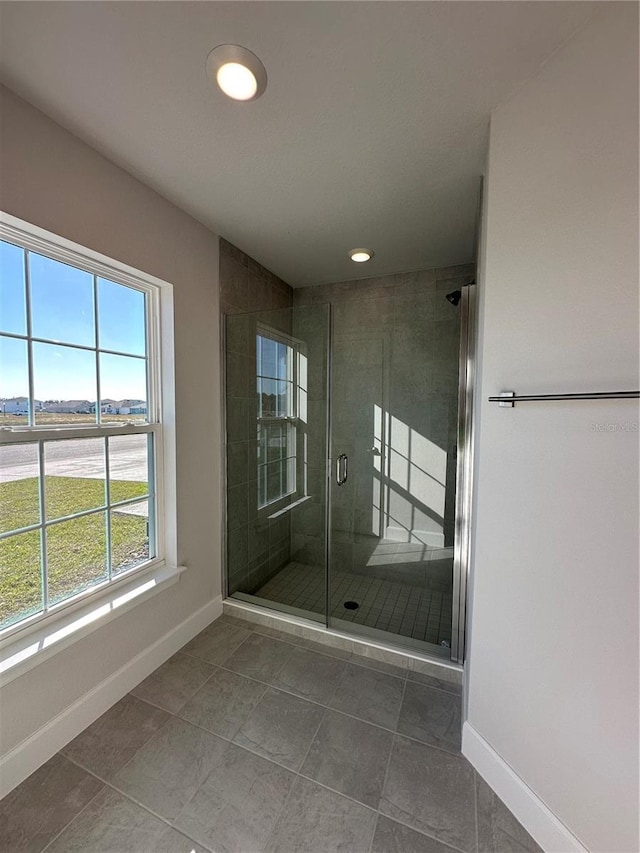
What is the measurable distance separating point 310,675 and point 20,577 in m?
1.39

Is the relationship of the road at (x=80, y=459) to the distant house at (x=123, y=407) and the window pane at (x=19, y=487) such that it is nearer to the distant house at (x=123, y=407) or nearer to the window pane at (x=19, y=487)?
the window pane at (x=19, y=487)

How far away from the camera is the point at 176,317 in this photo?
6.21ft

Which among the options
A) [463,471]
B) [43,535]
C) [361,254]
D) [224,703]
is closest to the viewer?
[43,535]

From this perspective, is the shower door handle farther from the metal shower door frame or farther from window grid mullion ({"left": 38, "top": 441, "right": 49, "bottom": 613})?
window grid mullion ({"left": 38, "top": 441, "right": 49, "bottom": 613})

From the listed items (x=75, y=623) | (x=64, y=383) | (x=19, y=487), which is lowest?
(x=75, y=623)

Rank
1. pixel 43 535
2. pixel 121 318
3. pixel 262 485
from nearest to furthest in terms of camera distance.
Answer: pixel 43 535
pixel 121 318
pixel 262 485

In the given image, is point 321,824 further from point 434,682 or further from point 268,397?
point 268,397

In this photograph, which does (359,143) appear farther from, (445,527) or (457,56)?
(445,527)

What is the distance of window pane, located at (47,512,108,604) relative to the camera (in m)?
1.44

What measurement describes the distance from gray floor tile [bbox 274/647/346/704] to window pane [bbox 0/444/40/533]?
1.38 metres

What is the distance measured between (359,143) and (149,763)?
258 centimetres

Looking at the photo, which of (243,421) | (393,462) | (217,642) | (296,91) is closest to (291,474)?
(243,421)

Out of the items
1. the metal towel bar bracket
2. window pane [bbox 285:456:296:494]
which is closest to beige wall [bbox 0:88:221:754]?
window pane [bbox 285:456:296:494]

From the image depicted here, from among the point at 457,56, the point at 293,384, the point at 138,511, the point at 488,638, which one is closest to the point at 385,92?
the point at 457,56
